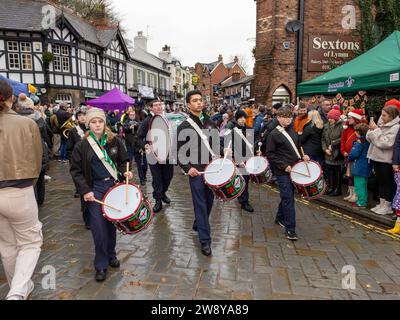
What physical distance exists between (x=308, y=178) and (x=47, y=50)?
857 inches

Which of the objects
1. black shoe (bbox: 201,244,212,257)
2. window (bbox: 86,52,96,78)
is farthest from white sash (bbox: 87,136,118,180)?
window (bbox: 86,52,96,78)

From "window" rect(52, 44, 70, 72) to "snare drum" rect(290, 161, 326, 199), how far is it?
22.0 m

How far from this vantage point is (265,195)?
24.7ft

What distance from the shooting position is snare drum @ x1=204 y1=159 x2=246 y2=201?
13.8 ft

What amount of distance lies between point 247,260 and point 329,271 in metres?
0.95

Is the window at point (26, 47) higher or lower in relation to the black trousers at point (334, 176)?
higher

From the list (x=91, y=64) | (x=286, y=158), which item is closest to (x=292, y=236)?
(x=286, y=158)

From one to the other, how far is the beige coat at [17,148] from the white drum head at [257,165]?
3783 millimetres

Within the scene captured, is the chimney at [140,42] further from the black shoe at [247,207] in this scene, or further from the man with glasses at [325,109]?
the black shoe at [247,207]

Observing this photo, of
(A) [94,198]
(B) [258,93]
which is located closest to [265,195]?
(A) [94,198]

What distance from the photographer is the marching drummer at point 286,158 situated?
483 centimetres

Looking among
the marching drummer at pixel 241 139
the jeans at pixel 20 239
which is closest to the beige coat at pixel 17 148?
the jeans at pixel 20 239

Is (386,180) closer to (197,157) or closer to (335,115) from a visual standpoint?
(335,115)

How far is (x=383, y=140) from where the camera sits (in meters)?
5.55
